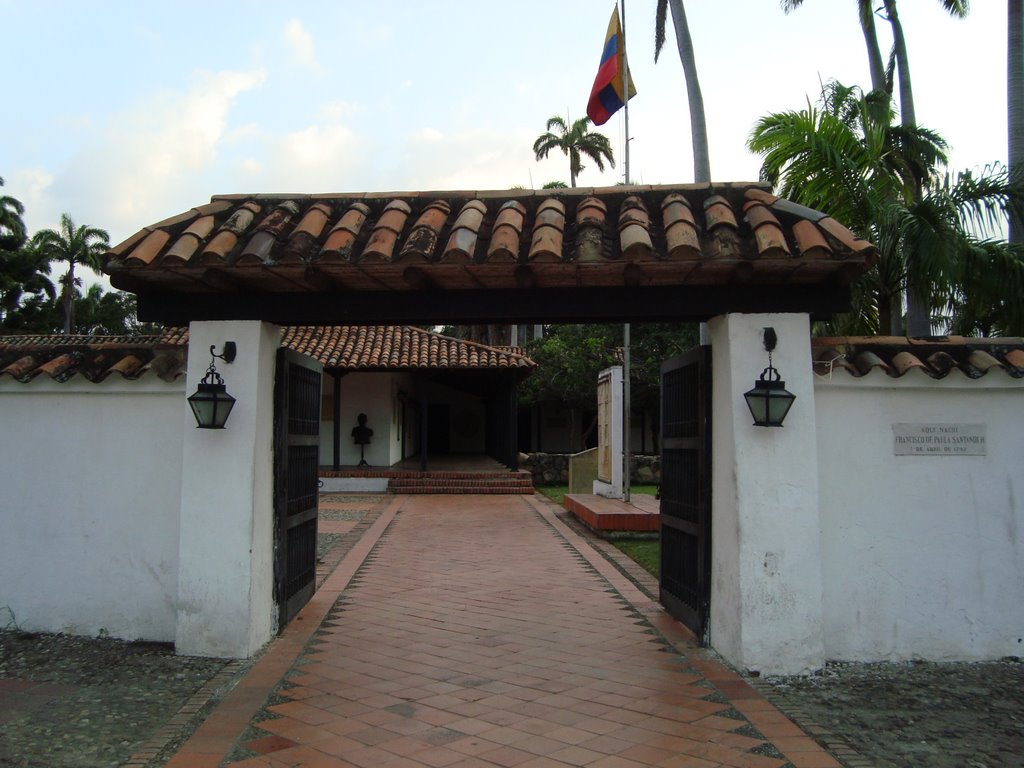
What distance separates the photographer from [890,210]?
8391 millimetres

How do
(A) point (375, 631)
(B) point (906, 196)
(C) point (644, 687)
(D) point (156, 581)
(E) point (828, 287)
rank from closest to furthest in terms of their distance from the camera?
(C) point (644, 687), (E) point (828, 287), (D) point (156, 581), (A) point (375, 631), (B) point (906, 196)

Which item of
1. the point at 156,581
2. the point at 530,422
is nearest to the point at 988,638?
the point at 156,581

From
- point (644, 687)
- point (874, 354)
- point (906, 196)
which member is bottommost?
point (644, 687)

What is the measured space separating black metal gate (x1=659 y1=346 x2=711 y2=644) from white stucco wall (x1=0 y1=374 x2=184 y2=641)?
3.67m

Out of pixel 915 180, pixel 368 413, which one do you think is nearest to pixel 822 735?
pixel 915 180

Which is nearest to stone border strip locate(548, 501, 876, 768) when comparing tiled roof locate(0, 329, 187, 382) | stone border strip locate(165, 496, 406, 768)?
stone border strip locate(165, 496, 406, 768)

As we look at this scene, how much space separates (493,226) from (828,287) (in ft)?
7.33

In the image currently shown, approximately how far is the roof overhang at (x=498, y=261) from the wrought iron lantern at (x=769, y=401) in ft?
1.75

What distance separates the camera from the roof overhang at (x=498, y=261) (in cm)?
511

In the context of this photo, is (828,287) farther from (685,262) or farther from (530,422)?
(530,422)

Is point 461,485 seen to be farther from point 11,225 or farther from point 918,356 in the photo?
point 11,225

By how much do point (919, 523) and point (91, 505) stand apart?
5.70 m

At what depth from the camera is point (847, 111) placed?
997cm

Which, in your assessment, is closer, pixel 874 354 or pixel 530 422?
pixel 874 354
